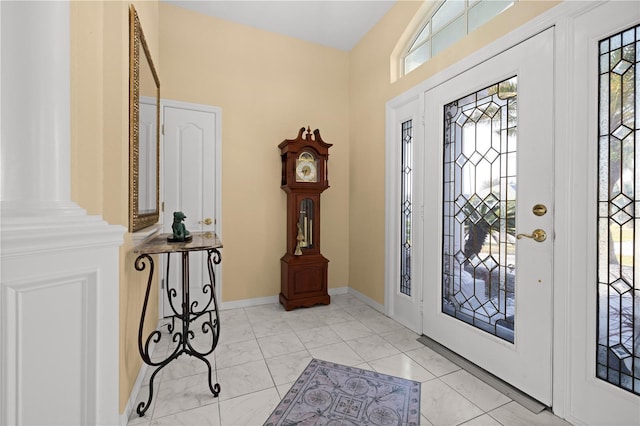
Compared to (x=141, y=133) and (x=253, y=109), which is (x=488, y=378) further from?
(x=253, y=109)

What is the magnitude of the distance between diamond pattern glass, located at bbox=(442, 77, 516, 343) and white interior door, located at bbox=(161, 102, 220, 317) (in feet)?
7.24

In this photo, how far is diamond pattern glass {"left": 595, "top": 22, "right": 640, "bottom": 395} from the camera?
125 cm

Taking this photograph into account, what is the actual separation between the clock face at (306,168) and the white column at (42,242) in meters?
2.19

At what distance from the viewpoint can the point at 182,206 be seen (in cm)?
287

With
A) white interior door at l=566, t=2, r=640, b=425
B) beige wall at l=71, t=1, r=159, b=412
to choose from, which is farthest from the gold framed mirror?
white interior door at l=566, t=2, r=640, b=425

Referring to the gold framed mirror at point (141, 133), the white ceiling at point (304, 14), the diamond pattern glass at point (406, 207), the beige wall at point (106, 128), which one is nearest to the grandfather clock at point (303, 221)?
the diamond pattern glass at point (406, 207)

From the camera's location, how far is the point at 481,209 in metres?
1.93

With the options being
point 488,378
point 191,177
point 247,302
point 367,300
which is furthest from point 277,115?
point 488,378

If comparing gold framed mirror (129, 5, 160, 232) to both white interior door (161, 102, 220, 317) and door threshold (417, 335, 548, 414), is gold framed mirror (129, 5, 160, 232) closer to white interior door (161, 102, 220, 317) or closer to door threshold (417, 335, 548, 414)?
white interior door (161, 102, 220, 317)

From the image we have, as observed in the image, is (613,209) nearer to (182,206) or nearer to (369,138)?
(369,138)

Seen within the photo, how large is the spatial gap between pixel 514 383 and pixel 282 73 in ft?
11.1

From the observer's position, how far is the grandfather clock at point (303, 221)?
9.90 ft

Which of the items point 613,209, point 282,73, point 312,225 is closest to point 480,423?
point 613,209

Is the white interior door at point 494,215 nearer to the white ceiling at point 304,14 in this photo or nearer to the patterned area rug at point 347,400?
the patterned area rug at point 347,400
